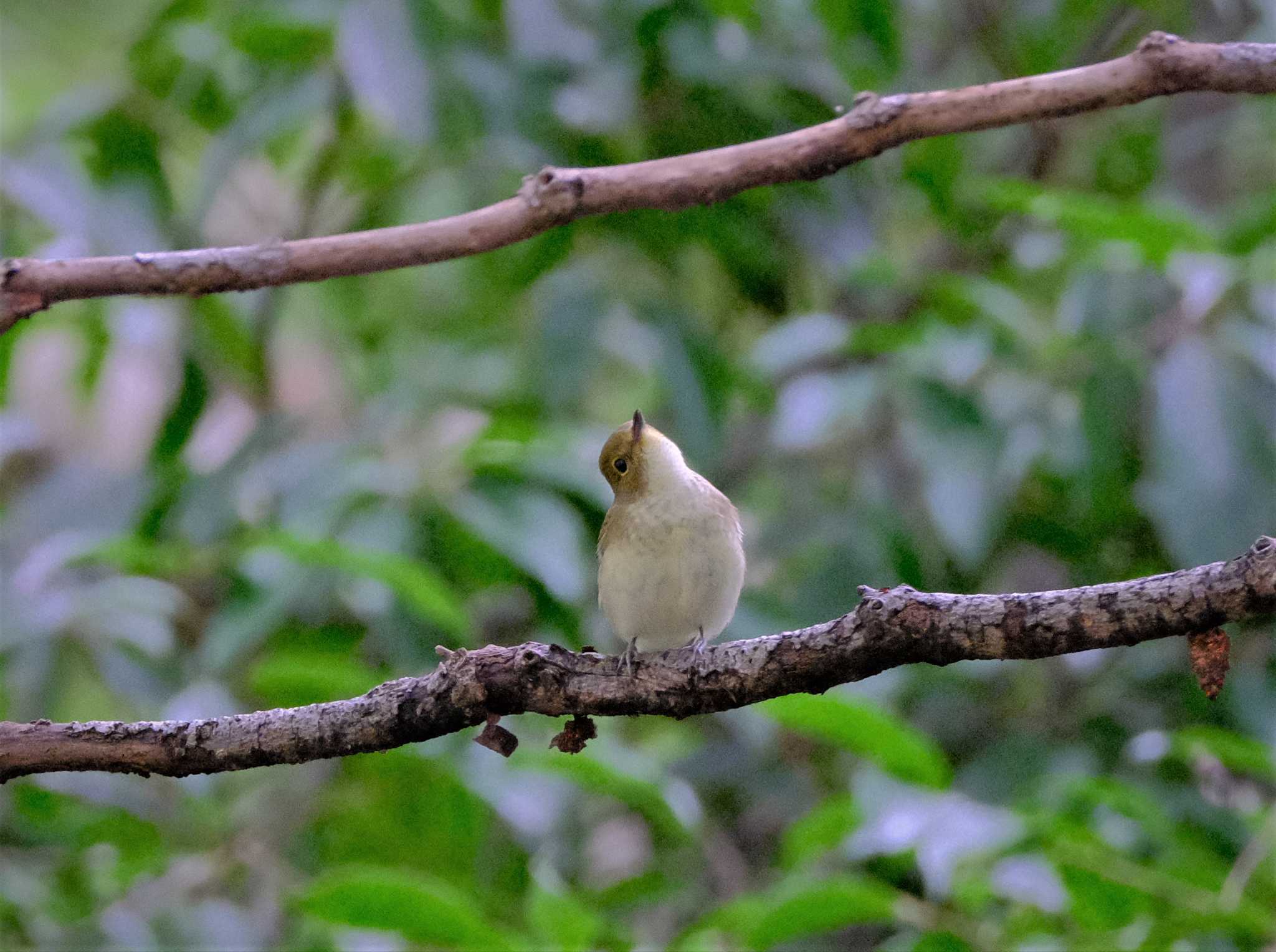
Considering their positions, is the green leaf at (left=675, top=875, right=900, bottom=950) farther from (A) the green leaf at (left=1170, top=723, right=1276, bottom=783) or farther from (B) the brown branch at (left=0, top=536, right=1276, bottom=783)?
(B) the brown branch at (left=0, top=536, right=1276, bottom=783)

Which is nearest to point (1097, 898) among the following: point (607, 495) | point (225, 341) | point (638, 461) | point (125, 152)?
point (638, 461)

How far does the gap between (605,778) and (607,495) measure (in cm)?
100

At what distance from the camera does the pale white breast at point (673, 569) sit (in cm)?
279

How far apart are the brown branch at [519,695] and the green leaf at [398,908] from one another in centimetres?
87

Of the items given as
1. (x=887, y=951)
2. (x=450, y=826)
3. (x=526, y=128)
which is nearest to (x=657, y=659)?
(x=887, y=951)

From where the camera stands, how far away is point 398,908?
8.91 feet

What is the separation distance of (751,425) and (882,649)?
387cm

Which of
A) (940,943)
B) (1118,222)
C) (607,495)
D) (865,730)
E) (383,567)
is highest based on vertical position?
(1118,222)

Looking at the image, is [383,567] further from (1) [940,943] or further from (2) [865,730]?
(1) [940,943]

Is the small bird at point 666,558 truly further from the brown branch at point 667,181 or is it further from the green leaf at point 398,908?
the brown branch at point 667,181

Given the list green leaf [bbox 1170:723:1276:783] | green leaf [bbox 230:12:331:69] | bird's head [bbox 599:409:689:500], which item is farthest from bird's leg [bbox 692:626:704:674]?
green leaf [bbox 230:12:331:69]

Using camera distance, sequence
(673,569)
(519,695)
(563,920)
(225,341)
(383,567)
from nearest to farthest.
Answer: (519,695), (563,920), (673,569), (383,567), (225,341)

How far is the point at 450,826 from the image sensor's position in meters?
3.75

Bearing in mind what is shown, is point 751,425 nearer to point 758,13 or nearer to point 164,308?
point 758,13
